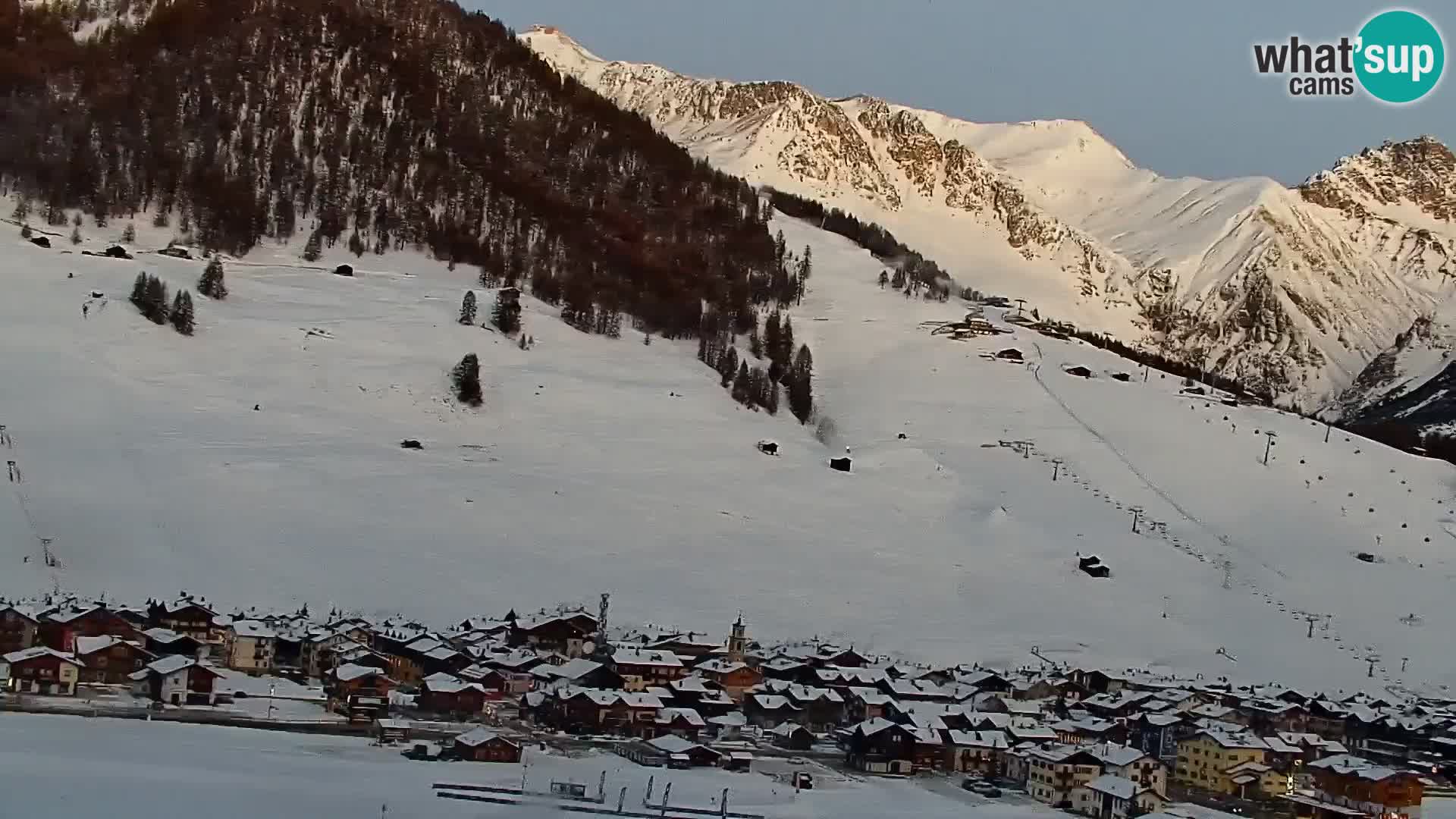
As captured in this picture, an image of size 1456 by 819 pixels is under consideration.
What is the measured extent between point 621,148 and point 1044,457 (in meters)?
49.1

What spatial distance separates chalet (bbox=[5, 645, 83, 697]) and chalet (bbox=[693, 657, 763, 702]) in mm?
12085

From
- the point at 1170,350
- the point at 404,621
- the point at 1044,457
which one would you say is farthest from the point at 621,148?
the point at 1170,350

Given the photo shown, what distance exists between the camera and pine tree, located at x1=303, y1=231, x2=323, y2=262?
2995 inches

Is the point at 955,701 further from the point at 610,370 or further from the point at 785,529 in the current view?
the point at 610,370

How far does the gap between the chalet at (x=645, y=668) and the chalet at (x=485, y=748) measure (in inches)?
288

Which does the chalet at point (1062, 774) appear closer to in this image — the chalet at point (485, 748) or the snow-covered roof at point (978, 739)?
the snow-covered roof at point (978, 739)

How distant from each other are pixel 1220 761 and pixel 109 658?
66.8 feet

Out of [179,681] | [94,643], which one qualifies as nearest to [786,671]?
[179,681]

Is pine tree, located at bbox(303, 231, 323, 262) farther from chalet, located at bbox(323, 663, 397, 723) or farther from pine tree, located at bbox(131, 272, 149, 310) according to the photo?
chalet, located at bbox(323, 663, 397, 723)

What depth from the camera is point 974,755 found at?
26.9 metres

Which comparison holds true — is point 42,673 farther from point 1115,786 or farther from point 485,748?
point 1115,786

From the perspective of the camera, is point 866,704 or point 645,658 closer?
point 866,704

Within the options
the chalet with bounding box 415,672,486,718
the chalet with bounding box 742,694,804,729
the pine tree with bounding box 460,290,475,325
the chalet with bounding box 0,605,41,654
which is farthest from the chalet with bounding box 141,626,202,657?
the pine tree with bounding box 460,290,475,325

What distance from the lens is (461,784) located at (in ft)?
66.7
